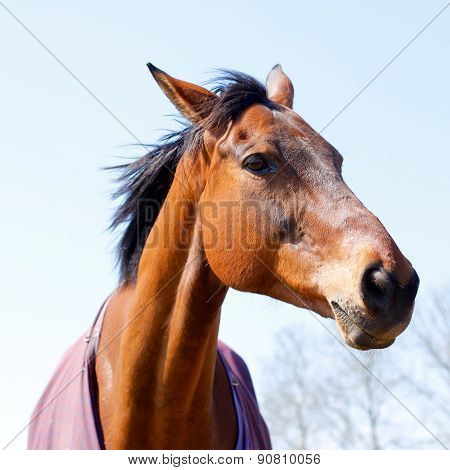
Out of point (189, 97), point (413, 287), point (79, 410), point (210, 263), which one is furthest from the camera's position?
point (189, 97)

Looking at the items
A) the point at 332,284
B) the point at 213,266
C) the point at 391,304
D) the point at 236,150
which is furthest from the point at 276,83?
the point at 391,304

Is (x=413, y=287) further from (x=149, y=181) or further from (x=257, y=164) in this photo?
(x=149, y=181)

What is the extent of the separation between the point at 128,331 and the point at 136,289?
29cm

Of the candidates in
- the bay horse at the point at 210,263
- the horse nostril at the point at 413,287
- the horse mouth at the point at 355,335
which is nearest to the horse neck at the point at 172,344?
the bay horse at the point at 210,263

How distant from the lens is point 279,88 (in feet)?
17.7

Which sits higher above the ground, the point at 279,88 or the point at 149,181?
the point at 279,88

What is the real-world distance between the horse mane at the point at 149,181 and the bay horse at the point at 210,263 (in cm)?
1

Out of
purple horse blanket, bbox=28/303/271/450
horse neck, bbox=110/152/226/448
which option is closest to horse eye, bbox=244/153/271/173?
horse neck, bbox=110/152/226/448

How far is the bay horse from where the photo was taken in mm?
3855

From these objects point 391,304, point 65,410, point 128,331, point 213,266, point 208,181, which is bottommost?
point 65,410

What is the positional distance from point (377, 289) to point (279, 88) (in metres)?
2.32

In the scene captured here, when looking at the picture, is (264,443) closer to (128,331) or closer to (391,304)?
(128,331)

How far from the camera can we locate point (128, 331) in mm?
4500

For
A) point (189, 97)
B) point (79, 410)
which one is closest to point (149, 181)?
point (189, 97)
